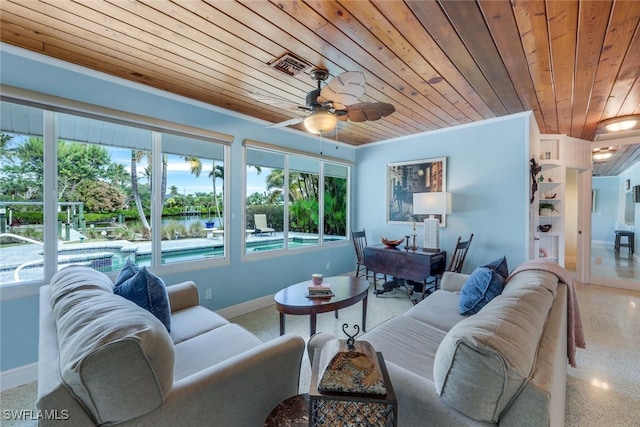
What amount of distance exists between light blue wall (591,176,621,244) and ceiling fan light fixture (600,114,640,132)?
108 inches

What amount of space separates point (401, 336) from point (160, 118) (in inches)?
110

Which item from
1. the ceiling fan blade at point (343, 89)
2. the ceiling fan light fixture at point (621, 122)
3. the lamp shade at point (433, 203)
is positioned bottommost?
the lamp shade at point (433, 203)

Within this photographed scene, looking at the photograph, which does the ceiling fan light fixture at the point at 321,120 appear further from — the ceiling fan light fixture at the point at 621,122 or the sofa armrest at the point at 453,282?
the ceiling fan light fixture at the point at 621,122

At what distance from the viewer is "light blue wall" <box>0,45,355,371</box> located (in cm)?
198

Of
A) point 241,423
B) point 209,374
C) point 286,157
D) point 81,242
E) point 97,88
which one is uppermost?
point 97,88

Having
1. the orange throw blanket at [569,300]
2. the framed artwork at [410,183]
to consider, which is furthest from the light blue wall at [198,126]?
the orange throw blanket at [569,300]

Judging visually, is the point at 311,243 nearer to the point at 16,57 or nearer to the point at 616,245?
the point at 16,57

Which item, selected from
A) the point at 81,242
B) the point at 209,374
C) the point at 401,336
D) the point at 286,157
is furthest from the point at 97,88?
the point at 401,336

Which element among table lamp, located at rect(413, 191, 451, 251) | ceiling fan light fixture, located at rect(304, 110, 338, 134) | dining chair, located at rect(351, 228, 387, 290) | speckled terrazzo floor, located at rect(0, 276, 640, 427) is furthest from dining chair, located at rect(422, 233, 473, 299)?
ceiling fan light fixture, located at rect(304, 110, 338, 134)

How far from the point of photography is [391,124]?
3.64 m

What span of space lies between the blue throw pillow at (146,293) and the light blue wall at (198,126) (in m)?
1.06

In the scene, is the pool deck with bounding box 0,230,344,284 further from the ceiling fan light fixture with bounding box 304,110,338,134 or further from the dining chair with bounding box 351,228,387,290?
the ceiling fan light fixture with bounding box 304,110,338,134

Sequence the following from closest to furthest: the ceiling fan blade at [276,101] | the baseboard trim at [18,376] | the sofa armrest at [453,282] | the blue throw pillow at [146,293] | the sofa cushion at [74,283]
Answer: the sofa cushion at [74,283] → the blue throw pillow at [146,293] → the baseboard trim at [18,376] → the ceiling fan blade at [276,101] → the sofa armrest at [453,282]

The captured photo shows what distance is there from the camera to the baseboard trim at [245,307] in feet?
10.2
